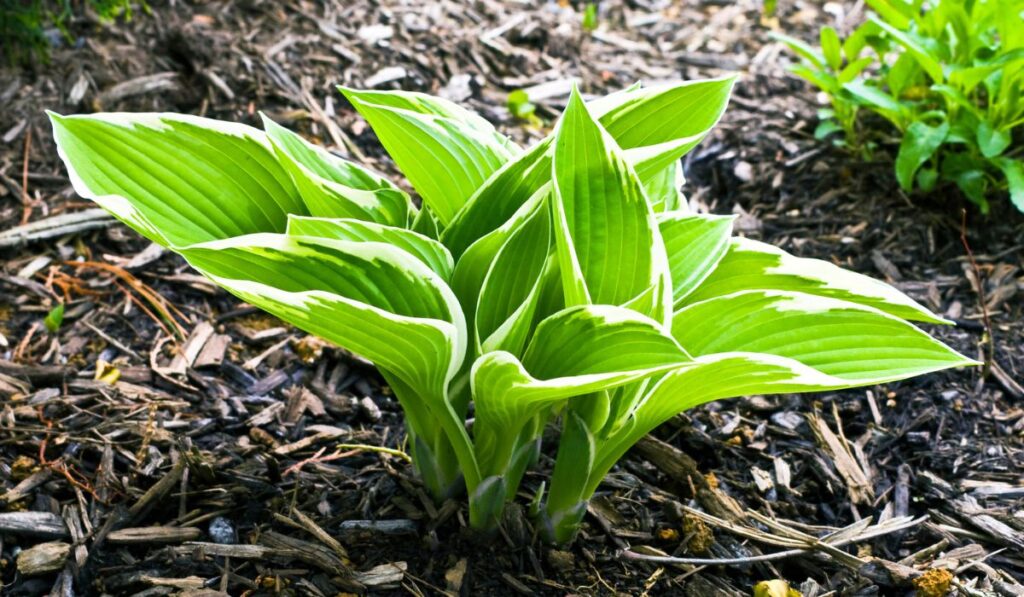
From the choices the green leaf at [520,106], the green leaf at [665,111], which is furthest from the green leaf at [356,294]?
the green leaf at [520,106]

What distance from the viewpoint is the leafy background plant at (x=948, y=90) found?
8.91ft

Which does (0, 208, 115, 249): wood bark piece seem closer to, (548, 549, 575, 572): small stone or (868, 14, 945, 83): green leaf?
(548, 549, 575, 572): small stone

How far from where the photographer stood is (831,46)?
318cm

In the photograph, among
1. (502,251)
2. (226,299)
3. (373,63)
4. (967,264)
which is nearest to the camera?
(502,251)

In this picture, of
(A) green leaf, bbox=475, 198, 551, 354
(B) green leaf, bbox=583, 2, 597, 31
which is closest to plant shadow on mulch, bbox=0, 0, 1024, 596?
(A) green leaf, bbox=475, 198, 551, 354

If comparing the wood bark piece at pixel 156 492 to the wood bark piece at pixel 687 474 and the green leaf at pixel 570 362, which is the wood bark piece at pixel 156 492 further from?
the wood bark piece at pixel 687 474

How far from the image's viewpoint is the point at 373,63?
359cm

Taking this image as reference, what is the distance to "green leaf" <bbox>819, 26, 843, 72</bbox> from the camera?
10.4 ft

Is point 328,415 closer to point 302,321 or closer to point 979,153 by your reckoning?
point 302,321

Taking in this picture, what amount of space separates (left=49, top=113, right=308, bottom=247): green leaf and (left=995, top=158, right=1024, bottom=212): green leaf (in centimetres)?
209

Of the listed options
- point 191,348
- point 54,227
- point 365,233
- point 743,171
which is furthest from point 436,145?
point 743,171

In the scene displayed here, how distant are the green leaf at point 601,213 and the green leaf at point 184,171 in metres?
0.54

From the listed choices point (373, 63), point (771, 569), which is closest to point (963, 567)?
point (771, 569)

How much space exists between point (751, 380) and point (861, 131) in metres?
2.13
